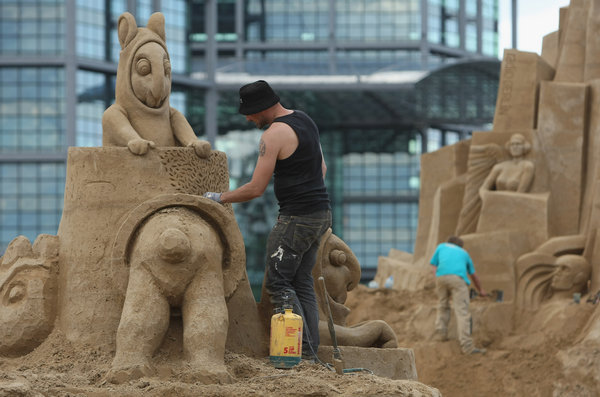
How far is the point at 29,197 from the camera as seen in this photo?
41750 mm

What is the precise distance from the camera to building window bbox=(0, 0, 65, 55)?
41.2 m

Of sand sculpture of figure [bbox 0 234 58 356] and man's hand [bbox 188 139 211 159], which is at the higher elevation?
man's hand [bbox 188 139 211 159]

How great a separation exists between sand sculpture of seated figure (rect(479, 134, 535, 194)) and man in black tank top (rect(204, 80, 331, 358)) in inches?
400

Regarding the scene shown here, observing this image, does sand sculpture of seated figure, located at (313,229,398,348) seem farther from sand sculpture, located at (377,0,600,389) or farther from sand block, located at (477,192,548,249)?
sand block, located at (477,192,548,249)

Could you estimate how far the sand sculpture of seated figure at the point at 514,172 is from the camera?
15.9m

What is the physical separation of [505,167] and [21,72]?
2937 cm

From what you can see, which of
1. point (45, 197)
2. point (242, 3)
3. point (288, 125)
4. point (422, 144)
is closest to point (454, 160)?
point (288, 125)

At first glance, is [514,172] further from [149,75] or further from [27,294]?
[27,294]

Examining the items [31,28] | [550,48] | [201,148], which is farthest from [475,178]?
[31,28]

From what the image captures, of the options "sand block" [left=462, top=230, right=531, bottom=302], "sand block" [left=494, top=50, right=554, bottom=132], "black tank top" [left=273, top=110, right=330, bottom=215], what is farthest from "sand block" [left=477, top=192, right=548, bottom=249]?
"black tank top" [left=273, top=110, right=330, bottom=215]

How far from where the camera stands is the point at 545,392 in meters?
13.2

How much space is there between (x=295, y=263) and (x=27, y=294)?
5.06 ft

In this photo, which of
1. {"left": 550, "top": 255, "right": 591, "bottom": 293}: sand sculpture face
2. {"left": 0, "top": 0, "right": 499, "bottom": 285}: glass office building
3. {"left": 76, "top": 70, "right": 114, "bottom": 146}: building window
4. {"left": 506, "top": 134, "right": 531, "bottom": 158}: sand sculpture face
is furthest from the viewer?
{"left": 76, "top": 70, "right": 114, "bottom": 146}: building window

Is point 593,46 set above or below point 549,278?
above
